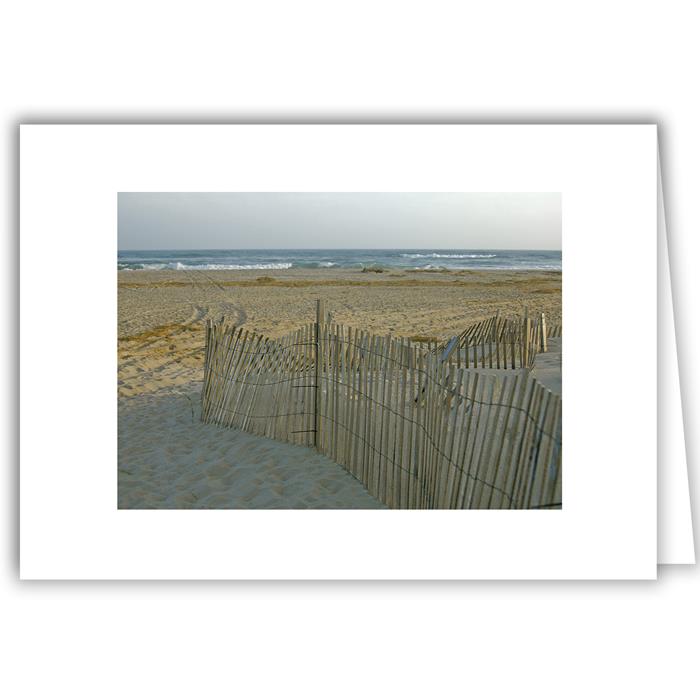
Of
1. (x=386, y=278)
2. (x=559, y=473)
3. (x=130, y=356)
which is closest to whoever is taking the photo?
(x=559, y=473)

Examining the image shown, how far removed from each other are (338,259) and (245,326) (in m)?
19.3

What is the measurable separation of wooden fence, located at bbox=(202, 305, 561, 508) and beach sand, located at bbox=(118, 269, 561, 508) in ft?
0.67

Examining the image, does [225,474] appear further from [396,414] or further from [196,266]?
[196,266]

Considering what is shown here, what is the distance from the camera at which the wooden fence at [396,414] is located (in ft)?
9.27

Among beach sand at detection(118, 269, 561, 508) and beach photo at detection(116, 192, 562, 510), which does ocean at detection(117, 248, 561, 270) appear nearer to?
beach sand at detection(118, 269, 561, 508)

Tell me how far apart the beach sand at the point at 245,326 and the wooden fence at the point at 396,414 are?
20cm

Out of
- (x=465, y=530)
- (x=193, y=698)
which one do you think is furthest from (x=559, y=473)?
(x=193, y=698)

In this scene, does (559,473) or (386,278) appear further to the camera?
(386,278)

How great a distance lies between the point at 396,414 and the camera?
12.6 ft
